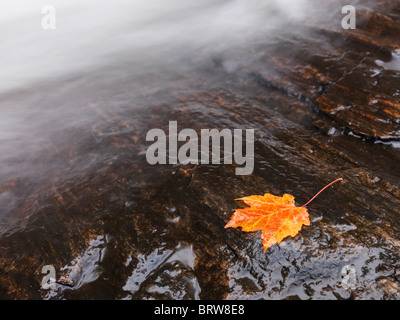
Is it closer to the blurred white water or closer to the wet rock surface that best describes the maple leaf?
the wet rock surface

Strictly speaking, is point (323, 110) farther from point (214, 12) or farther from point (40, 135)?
point (214, 12)

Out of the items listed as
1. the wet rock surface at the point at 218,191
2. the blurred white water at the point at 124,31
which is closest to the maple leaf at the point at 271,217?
the wet rock surface at the point at 218,191

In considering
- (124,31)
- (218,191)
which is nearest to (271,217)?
(218,191)

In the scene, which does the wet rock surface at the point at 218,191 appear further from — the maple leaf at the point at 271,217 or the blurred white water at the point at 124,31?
the blurred white water at the point at 124,31

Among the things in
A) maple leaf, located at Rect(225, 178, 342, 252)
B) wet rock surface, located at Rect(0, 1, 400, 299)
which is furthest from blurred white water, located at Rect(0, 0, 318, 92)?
maple leaf, located at Rect(225, 178, 342, 252)

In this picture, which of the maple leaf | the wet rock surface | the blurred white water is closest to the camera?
the wet rock surface

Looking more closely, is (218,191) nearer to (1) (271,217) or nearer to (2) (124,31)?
(1) (271,217)
